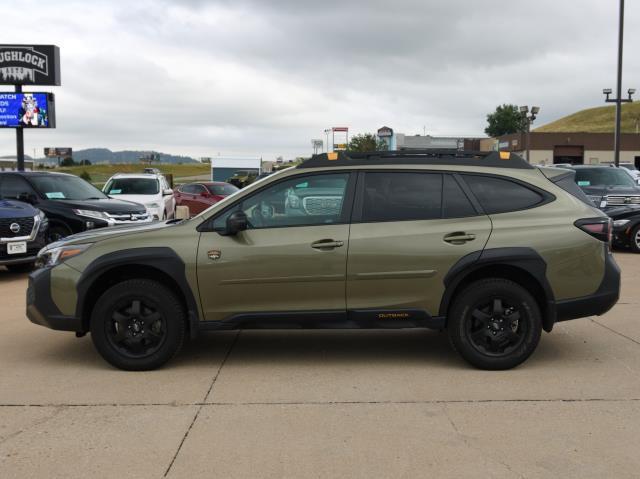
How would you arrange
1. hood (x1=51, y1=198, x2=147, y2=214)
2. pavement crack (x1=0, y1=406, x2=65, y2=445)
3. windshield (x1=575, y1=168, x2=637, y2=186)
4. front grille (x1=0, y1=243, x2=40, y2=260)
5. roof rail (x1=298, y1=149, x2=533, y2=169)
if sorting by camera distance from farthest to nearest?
windshield (x1=575, y1=168, x2=637, y2=186) < hood (x1=51, y1=198, x2=147, y2=214) < front grille (x1=0, y1=243, x2=40, y2=260) < roof rail (x1=298, y1=149, x2=533, y2=169) < pavement crack (x1=0, y1=406, x2=65, y2=445)

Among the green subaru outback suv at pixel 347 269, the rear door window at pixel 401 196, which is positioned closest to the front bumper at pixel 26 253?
the green subaru outback suv at pixel 347 269

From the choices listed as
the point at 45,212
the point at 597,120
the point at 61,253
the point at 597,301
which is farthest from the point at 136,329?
the point at 597,120

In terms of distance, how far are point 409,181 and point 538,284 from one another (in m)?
1.36

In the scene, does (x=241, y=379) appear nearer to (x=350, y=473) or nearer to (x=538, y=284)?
(x=350, y=473)

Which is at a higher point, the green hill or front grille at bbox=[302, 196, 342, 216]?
the green hill

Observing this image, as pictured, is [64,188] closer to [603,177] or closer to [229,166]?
[603,177]

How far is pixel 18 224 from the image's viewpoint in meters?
9.74

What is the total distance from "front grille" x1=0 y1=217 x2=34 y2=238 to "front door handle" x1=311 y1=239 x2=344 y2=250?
664cm

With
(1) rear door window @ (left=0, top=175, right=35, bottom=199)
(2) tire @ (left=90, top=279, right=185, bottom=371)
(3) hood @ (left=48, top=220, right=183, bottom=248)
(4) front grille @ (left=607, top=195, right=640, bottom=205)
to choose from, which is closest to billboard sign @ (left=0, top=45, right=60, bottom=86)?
(1) rear door window @ (left=0, top=175, right=35, bottom=199)

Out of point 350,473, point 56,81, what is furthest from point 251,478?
point 56,81

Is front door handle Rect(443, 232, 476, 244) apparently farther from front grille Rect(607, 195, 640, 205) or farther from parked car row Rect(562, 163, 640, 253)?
front grille Rect(607, 195, 640, 205)

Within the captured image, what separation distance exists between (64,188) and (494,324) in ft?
32.4

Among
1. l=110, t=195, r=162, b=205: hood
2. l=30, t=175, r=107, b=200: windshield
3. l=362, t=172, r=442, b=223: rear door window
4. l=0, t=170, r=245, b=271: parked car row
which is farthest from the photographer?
l=110, t=195, r=162, b=205: hood

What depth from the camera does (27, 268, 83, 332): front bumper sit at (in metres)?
5.12
